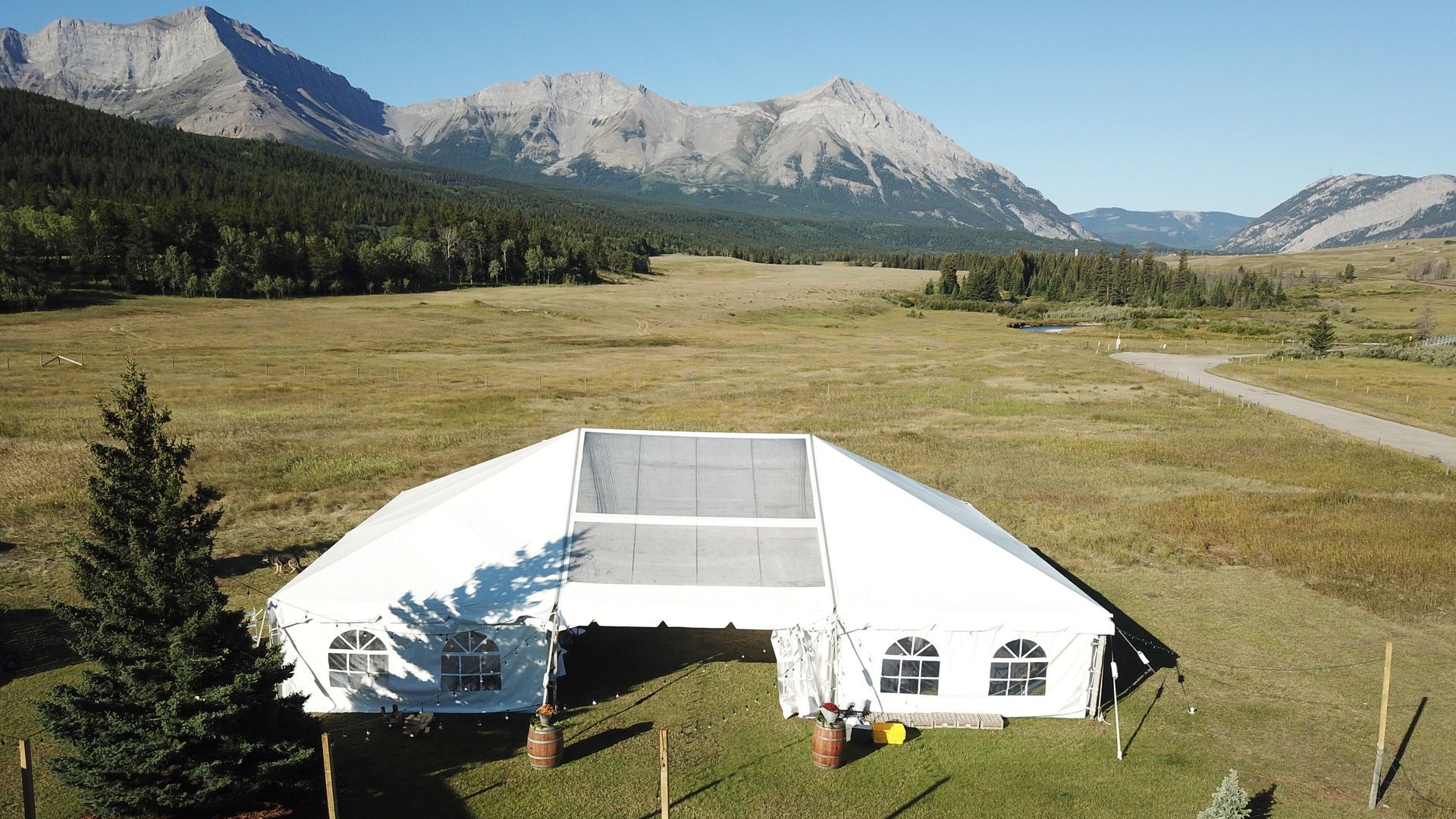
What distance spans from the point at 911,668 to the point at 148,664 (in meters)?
10.5

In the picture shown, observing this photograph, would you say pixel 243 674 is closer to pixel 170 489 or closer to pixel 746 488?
pixel 170 489

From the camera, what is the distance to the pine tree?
9.04 metres

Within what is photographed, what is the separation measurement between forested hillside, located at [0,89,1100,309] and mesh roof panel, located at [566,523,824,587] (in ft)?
262

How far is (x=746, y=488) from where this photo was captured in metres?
15.1

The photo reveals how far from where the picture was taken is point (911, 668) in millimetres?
12742

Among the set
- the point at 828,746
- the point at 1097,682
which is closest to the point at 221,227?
the point at 828,746

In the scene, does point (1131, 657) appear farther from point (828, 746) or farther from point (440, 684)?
point (440, 684)

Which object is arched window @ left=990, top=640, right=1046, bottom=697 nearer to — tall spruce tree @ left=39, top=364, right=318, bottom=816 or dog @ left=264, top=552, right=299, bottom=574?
tall spruce tree @ left=39, top=364, right=318, bottom=816

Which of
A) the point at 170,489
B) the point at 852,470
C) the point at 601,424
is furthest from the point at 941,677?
the point at 601,424

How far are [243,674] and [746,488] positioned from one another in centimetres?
878

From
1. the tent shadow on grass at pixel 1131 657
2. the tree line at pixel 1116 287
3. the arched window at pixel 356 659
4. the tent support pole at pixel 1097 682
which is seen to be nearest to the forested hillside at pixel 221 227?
the tree line at pixel 1116 287

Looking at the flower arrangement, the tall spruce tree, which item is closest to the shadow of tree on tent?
the tall spruce tree

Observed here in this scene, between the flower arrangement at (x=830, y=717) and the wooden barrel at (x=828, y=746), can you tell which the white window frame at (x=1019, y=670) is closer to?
the flower arrangement at (x=830, y=717)

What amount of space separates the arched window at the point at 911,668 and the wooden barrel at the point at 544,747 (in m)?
5.32
